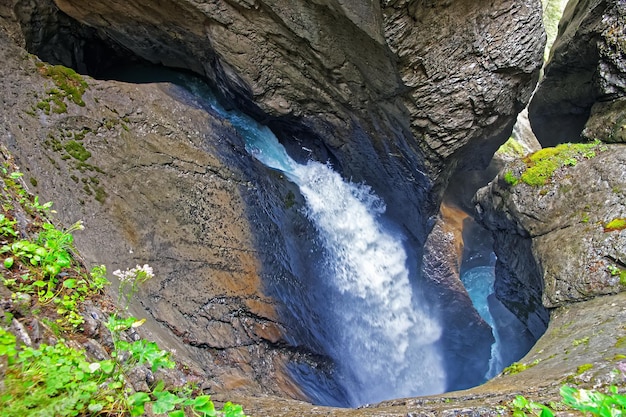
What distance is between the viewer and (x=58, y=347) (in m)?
2.35

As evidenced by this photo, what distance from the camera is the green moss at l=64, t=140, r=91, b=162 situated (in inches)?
267

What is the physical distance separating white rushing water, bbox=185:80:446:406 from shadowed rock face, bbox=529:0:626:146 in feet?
19.3

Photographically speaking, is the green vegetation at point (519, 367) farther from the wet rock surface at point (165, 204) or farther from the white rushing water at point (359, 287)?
the white rushing water at point (359, 287)

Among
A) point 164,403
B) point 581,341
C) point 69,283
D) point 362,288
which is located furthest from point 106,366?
point 362,288

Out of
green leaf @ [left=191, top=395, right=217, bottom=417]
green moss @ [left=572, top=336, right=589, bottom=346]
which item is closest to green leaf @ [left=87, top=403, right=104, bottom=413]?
green leaf @ [left=191, top=395, right=217, bottom=417]

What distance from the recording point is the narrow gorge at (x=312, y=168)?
647 cm

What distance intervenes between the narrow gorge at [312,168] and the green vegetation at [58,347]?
2292mm

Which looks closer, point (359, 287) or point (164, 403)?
point (164, 403)

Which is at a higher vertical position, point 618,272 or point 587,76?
point 587,76

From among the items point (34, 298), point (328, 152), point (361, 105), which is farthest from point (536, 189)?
point (34, 298)

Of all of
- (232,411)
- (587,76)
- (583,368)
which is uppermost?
(587,76)

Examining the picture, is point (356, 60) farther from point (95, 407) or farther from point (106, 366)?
point (95, 407)

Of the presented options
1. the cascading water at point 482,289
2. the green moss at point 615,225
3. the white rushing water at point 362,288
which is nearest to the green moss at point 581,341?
the green moss at point 615,225

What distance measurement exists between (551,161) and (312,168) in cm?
593
